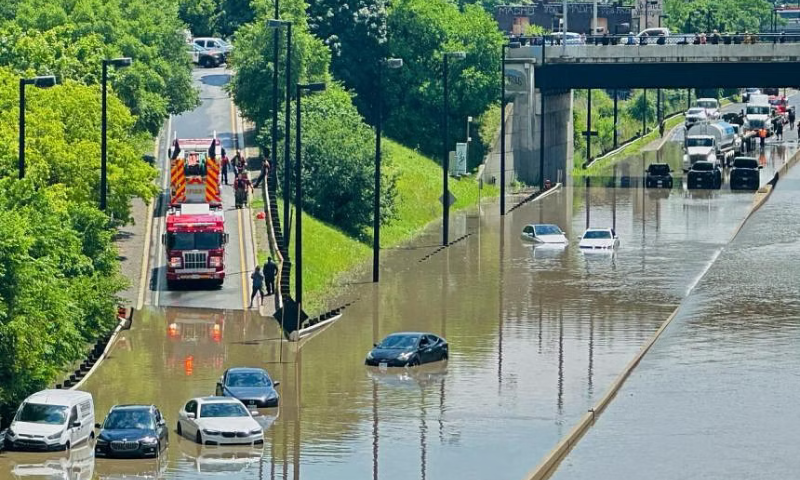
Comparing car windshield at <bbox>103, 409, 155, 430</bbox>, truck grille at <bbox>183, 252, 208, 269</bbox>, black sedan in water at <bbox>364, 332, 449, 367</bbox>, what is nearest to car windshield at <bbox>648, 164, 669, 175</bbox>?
truck grille at <bbox>183, 252, 208, 269</bbox>

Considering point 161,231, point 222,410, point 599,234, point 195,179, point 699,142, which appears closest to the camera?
point 222,410

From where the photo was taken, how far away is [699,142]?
135 metres

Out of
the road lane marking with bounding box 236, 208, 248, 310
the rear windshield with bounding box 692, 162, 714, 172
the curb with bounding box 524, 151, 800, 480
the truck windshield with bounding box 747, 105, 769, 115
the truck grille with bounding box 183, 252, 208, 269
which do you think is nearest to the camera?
the curb with bounding box 524, 151, 800, 480

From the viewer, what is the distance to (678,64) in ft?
396

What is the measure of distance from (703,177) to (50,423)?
267 ft

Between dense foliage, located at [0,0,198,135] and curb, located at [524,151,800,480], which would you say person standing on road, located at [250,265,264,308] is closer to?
curb, located at [524,151,800,480]

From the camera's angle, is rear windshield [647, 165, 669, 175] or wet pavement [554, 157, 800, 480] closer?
wet pavement [554, 157, 800, 480]

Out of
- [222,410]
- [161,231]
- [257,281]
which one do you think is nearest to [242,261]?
[161,231]

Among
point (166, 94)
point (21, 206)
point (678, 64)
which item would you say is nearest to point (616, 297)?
point (21, 206)

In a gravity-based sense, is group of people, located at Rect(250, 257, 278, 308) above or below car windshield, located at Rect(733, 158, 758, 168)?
below

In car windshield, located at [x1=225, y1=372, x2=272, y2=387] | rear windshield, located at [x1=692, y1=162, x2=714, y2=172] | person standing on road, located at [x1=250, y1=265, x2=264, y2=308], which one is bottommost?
car windshield, located at [x1=225, y1=372, x2=272, y2=387]

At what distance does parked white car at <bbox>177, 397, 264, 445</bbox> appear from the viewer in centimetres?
4675

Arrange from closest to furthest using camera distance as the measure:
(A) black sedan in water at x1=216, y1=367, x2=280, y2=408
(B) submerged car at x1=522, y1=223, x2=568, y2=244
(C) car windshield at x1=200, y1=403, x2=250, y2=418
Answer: (C) car windshield at x1=200, y1=403, x2=250, y2=418 → (A) black sedan in water at x1=216, y1=367, x2=280, y2=408 → (B) submerged car at x1=522, y1=223, x2=568, y2=244

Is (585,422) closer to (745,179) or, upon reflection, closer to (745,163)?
(745,179)
